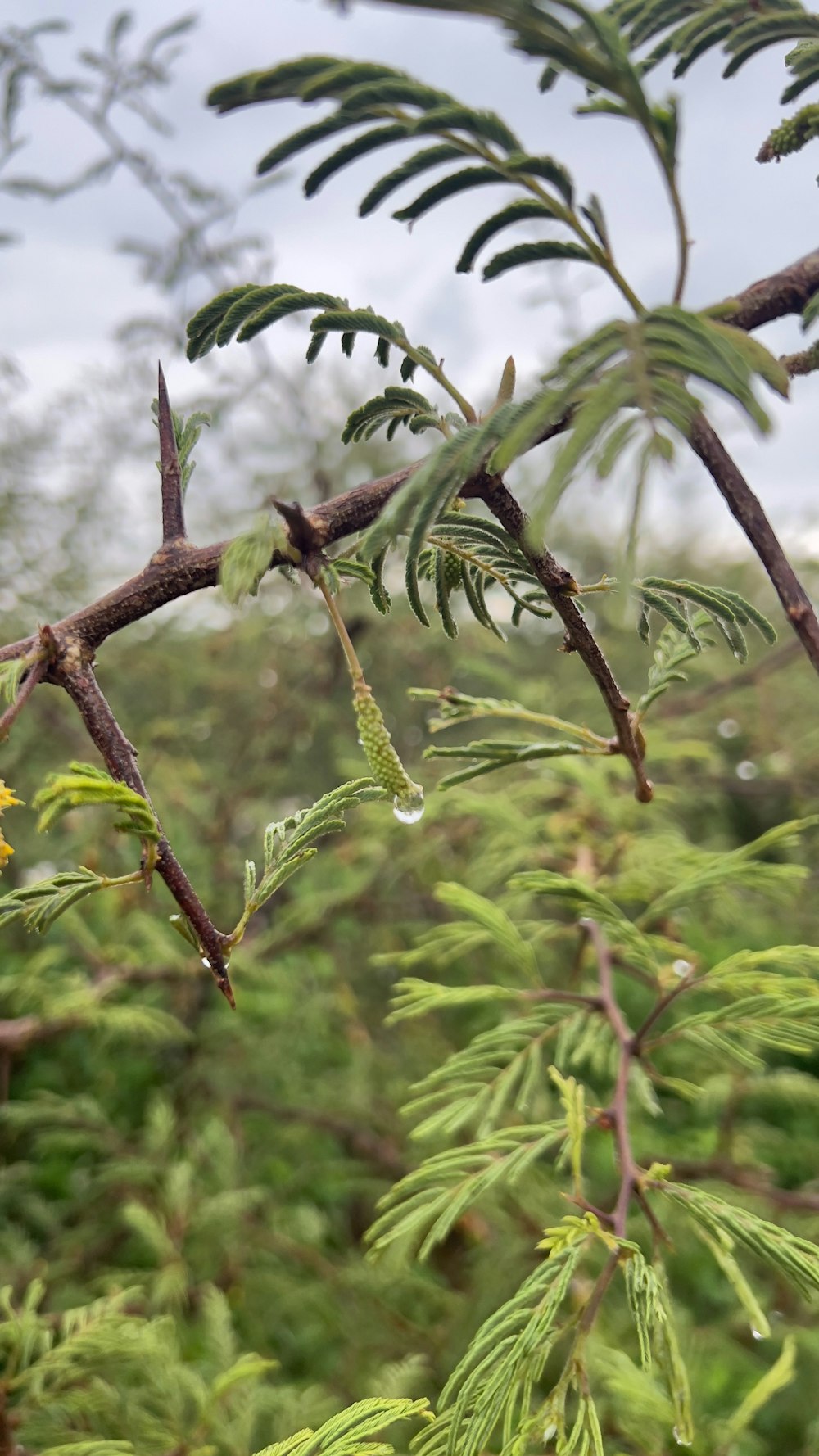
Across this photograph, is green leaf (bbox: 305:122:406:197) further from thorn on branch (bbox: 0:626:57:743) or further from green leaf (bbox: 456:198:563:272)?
thorn on branch (bbox: 0:626:57:743)

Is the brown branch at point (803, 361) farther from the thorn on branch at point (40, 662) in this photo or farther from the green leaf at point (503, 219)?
the thorn on branch at point (40, 662)

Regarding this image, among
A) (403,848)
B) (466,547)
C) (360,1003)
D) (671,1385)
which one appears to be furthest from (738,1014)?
(360,1003)

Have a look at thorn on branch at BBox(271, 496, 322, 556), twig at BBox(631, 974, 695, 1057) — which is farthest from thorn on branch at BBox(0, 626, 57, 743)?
twig at BBox(631, 974, 695, 1057)

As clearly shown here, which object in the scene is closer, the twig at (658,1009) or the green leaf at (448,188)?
the green leaf at (448,188)

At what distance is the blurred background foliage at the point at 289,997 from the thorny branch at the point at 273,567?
476 mm

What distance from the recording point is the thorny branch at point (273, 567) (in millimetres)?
332

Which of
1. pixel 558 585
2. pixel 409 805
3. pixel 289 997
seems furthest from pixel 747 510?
pixel 289 997

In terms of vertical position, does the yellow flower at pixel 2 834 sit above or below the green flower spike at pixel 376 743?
above

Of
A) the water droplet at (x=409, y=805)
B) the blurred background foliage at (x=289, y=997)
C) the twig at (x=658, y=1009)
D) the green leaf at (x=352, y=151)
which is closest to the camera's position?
the green leaf at (x=352, y=151)

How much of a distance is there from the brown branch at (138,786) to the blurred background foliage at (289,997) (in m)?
0.46

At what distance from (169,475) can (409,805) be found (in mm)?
168

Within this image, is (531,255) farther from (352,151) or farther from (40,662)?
(40,662)

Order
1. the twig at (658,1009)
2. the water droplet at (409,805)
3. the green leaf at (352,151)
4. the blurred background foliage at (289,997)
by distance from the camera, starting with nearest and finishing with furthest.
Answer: the green leaf at (352,151) → the water droplet at (409,805) → the twig at (658,1009) → the blurred background foliage at (289,997)

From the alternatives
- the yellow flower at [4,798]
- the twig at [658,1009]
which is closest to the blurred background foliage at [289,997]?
the twig at [658,1009]
